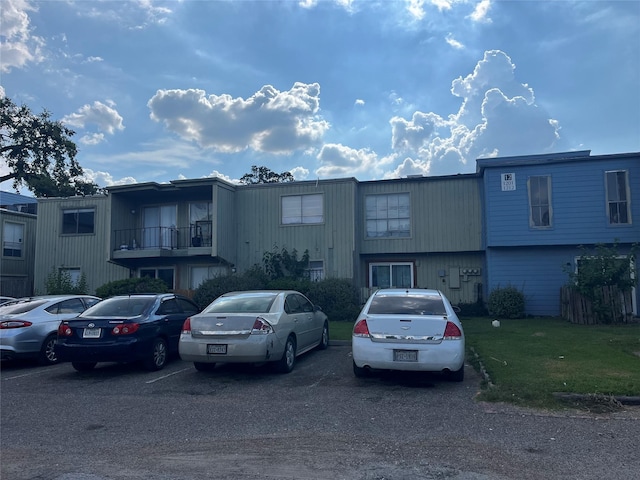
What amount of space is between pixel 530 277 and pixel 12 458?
17082 millimetres

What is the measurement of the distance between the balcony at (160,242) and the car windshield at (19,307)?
10095 millimetres

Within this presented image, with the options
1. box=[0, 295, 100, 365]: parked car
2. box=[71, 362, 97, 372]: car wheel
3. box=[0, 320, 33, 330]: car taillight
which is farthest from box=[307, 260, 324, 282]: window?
box=[0, 320, 33, 330]: car taillight

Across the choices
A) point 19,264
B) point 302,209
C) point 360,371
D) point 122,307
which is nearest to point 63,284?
point 19,264

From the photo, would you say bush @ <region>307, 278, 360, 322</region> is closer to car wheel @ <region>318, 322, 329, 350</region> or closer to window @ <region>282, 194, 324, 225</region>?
window @ <region>282, 194, 324, 225</region>

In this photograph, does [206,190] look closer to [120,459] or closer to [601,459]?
[120,459]

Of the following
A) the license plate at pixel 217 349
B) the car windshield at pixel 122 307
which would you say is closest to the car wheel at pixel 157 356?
the car windshield at pixel 122 307

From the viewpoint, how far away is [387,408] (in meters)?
6.95

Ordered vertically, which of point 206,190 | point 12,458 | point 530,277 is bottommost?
point 12,458

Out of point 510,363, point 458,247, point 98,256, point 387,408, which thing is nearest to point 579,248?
point 458,247

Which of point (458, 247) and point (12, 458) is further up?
point (458, 247)

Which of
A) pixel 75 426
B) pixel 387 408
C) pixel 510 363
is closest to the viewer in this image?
pixel 75 426

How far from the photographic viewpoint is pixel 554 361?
9.35m

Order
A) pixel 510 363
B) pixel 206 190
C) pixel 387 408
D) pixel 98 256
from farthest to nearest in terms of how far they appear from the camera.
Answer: pixel 98 256
pixel 206 190
pixel 510 363
pixel 387 408

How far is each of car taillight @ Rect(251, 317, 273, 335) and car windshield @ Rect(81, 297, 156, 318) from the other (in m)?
2.65
